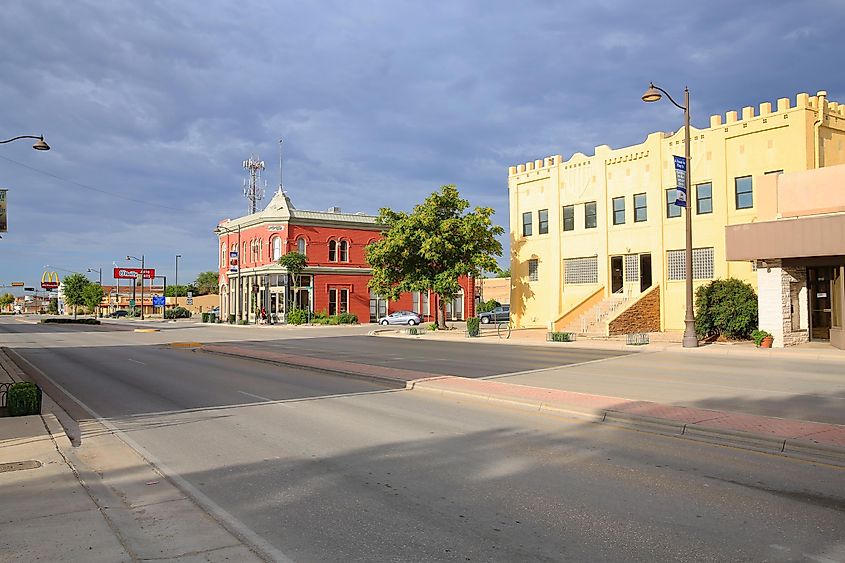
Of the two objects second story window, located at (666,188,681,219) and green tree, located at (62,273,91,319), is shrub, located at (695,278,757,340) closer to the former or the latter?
second story window, located at (666,188,681,219)

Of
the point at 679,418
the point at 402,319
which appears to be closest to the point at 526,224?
the point at 402,319

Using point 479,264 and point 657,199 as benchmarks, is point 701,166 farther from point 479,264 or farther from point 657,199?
point 479,264

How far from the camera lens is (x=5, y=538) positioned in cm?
537

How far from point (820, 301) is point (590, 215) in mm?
15026

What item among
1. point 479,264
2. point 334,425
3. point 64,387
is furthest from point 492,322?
point 334,425

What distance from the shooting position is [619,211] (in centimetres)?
3653

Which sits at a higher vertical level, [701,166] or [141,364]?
[701,166]

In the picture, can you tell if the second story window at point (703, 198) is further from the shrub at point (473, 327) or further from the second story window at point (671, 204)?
the shrub at point (473, 327)

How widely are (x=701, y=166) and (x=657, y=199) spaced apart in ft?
9.43

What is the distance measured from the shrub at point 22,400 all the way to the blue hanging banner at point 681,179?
22.1 m

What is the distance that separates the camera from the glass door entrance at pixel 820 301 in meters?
24.6

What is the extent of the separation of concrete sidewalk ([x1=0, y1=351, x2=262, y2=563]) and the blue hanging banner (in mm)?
21993

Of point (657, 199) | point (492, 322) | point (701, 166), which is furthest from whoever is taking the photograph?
point (492, 322)

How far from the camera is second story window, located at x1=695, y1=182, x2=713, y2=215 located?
32062 mm
